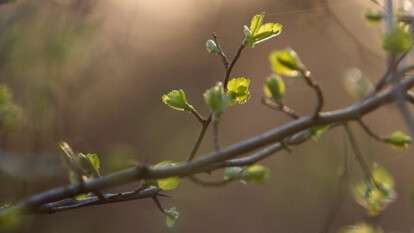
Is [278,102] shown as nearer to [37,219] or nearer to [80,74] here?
[80,74]

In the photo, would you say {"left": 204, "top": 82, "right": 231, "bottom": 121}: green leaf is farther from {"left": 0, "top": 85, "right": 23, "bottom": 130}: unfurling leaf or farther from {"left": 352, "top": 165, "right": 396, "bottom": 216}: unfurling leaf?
{"left": 0, "top": 85, "right": 23, "bottom": 130}: unfurling leaf

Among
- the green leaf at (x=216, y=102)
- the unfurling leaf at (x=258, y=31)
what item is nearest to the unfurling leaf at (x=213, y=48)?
the unfurling leaf at (x=258, y=31)

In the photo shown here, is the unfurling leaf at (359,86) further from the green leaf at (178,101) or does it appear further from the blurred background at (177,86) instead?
the blurred background at (177,86)

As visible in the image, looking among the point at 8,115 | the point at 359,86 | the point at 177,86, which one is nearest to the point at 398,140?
the point at 359,86

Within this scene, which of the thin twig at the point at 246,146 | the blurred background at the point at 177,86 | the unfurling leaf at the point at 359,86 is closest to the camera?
the thin twig at the point at 246,146

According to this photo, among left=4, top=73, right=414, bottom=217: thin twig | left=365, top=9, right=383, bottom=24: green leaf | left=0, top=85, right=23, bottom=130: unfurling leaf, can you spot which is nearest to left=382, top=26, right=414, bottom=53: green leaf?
left=4, top=73, right=414, bottom=217: thin twig
